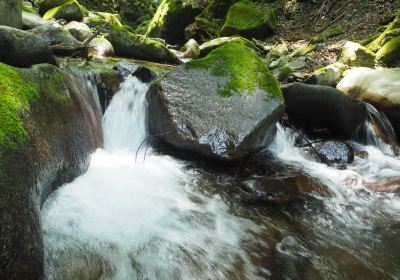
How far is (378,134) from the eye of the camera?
7.55 metres

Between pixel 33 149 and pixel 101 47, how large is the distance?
721cm

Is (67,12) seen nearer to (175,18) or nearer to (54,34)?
(54,34)

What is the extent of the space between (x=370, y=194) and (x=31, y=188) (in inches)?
178

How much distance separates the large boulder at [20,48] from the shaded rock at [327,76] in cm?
656

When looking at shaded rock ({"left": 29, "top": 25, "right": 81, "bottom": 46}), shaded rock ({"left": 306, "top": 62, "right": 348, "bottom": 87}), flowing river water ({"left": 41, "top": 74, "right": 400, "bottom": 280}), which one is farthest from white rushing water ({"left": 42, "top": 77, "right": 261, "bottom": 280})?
shaded rock ({"left": 306, "top": 62, "right": 348, "bottom": 87})

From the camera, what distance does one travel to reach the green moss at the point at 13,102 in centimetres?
286

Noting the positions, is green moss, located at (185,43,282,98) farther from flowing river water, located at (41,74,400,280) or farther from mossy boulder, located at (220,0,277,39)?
mossy boulder, located at (220,0,277,39)

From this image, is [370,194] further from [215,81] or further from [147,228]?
[147,228]

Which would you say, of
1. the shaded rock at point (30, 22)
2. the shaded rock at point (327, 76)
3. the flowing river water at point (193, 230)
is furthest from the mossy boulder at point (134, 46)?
the flowing river water at point (193, 230)

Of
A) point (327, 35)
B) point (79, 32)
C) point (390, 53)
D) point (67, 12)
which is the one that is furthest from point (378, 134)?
point (67, 12)

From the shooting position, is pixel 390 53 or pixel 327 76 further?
pixel 390 53

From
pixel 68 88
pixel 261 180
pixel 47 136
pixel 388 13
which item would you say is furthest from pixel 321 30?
pixel 47 136

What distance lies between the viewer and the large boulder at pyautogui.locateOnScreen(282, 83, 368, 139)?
7.27m

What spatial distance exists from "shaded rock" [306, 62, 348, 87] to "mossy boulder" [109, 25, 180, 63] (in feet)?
14.1
